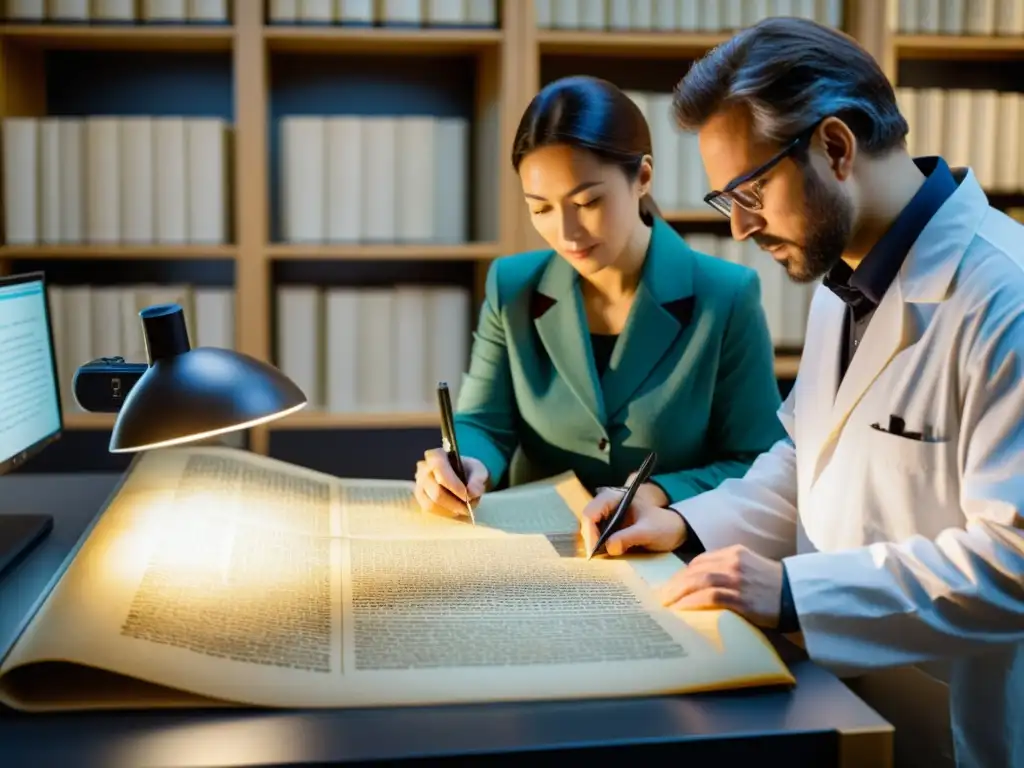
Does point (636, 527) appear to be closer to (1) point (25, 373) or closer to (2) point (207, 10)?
(1) point (25, 373)

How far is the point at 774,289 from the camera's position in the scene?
2533mm

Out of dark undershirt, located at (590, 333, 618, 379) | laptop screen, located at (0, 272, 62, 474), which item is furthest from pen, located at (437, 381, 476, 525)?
laptop screen, located at (0, 272, 62, 474)

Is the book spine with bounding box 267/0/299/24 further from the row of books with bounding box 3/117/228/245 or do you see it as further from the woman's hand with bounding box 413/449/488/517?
the woman's hand with bounding box 413/449/488/517

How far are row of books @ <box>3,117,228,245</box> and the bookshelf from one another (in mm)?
33

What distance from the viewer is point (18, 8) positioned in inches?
90.3

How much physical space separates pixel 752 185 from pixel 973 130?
1747 millimetres

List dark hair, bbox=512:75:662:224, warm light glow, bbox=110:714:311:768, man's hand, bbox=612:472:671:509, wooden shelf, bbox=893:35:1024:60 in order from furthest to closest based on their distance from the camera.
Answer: wooden shelf, bbox=893:35:1024:60
dark hair, bbox=512:75:662:224
man's hand, bbox=612:472:671:509
warm light glow, bbox=110:714:311:768

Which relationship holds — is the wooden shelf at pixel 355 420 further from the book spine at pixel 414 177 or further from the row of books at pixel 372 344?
the book spine at pixel 414 177

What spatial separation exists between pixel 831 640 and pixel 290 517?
560mm

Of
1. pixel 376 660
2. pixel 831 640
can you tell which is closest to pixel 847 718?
pixel 831 640

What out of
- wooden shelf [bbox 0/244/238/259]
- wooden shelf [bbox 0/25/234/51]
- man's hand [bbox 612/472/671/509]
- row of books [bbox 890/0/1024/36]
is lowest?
man's hand [bbox 612/472/671/509]

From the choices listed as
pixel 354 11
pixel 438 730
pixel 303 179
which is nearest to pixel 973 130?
pixel 354 11

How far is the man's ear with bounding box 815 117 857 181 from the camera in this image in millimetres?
1020

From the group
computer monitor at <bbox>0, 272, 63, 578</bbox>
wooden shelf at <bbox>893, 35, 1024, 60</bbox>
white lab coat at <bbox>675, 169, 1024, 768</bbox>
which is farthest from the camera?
wooden shelf at <bbox>893, 35, 1024, 60</bbox>
